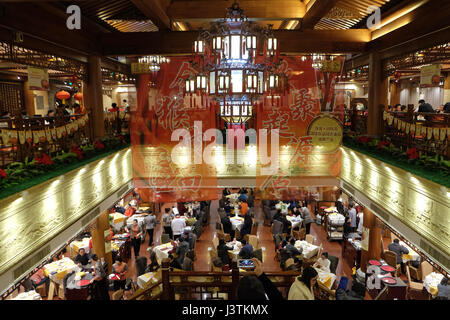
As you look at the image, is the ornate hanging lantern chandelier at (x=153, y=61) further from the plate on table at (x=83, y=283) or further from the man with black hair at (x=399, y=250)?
the man with black hair at (x=399, y=250)

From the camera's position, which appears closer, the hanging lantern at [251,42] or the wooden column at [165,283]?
the wooden column at [165,283]

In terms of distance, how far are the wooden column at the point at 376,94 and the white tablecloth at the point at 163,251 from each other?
18.8 ft

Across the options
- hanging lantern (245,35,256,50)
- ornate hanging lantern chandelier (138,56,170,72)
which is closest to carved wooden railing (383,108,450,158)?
hanging lantern (245,35,256,50)

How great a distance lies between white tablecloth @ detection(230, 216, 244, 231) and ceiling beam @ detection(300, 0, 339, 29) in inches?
227

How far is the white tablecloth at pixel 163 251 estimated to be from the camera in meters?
7.91

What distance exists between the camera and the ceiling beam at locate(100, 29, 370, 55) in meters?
7.68

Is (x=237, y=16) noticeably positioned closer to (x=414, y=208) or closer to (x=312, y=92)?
(x=312, y=92)

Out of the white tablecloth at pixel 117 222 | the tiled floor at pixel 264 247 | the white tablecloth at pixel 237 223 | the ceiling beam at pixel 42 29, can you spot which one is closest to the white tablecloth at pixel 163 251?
the tiled floor at pixel 264 247

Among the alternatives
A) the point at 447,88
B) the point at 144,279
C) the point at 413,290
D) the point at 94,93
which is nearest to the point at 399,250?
the point at 413,290

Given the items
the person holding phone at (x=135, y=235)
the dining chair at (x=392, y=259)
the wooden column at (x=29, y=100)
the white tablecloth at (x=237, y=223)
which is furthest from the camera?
the wooden column at (x=29, y=100)

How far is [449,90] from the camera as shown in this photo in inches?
487

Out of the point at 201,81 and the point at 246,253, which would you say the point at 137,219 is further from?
the point at 201,81

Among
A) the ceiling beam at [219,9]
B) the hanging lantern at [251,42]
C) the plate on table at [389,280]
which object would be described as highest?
the ceiling beam at [219,9]

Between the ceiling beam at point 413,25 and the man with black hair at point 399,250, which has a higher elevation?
the ceiling beam at point 413,25
